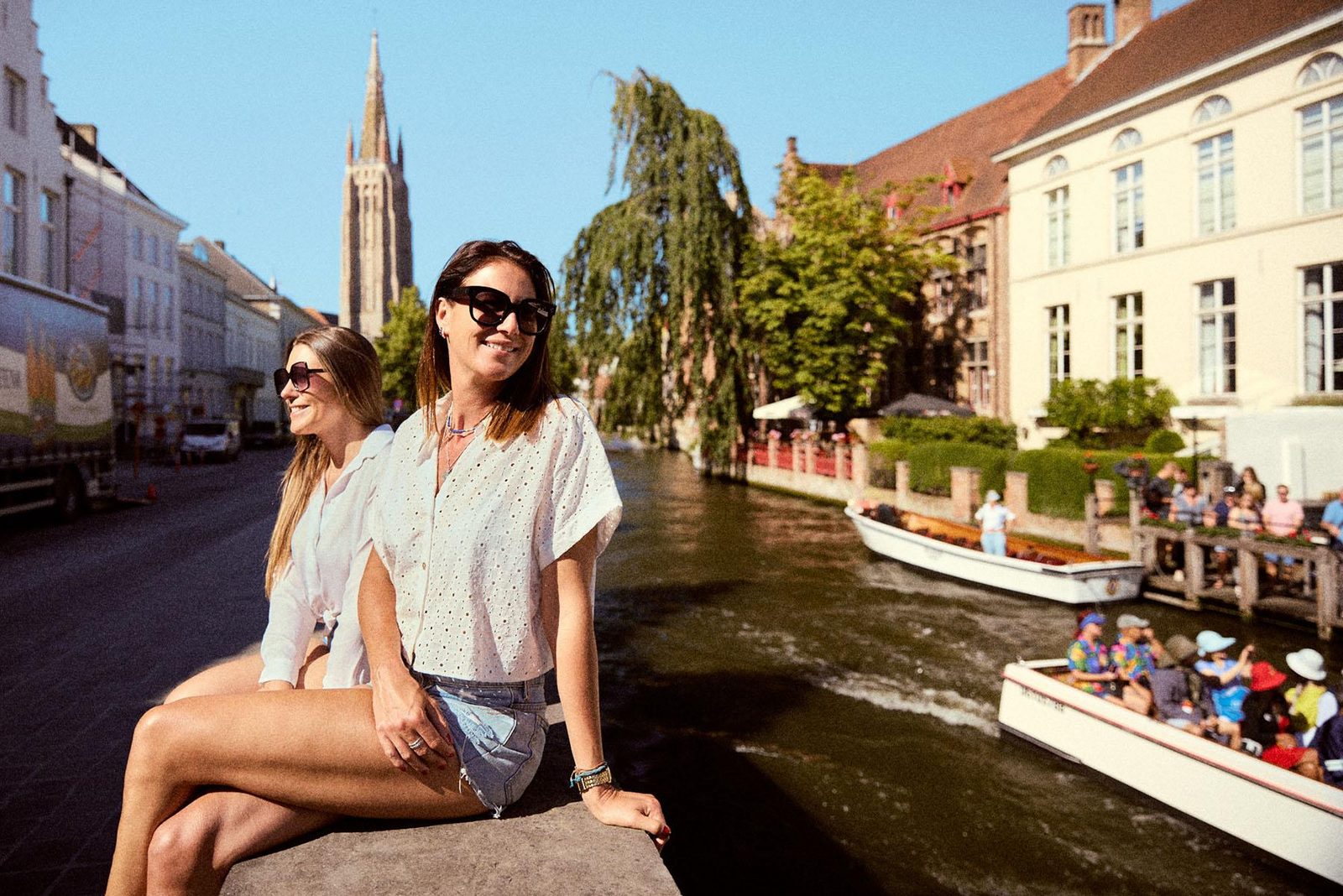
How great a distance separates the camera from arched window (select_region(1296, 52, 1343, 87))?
64.4 feet

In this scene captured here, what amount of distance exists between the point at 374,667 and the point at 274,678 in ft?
3.32

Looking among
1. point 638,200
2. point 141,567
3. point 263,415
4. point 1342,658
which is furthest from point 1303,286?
point 263,415

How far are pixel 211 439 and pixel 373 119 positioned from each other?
85734 mm

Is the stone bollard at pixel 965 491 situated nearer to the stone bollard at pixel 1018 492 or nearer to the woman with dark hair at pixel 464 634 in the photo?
the stone bollard at pixel 1018 492

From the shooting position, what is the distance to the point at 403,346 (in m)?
59.2

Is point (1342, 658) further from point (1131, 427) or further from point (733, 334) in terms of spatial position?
point (733, 334)

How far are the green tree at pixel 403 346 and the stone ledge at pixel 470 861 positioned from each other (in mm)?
55729

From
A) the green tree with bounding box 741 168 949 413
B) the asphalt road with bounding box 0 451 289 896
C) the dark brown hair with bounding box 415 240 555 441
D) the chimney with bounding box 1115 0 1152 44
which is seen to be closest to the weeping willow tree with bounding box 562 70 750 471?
the green tree with bounding box 741 168 949 413

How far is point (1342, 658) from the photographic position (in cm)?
1200

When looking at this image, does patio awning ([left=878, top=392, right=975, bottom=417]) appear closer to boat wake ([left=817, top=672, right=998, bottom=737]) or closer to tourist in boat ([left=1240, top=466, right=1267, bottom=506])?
tourist in boat ([left=1240, top=466, right=1267, bottom=506])

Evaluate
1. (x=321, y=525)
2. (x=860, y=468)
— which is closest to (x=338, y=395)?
(x=321, y=525)

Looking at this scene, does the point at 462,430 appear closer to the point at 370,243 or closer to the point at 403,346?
the point at 403,346

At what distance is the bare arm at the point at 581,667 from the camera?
7.13 ft

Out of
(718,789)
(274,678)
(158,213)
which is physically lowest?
(718,789)
